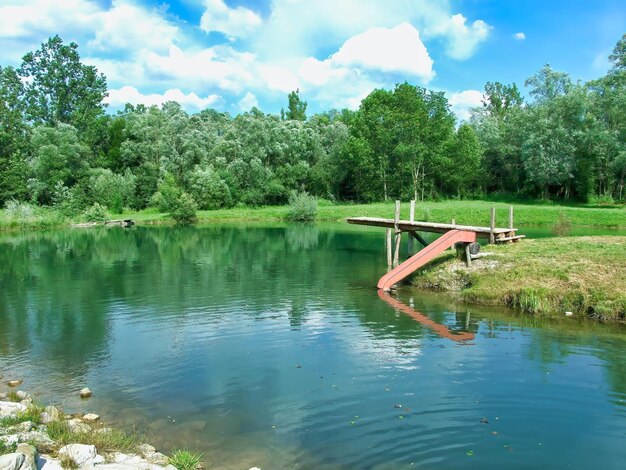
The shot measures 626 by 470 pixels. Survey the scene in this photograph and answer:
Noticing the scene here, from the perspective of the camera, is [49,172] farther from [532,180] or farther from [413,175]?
[532,180]

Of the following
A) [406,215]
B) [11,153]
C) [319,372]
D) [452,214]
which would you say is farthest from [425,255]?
[11,153]

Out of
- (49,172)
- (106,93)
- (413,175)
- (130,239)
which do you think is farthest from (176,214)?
(106,93)

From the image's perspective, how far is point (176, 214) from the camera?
69438mm

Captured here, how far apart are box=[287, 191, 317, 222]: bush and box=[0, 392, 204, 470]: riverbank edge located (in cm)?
5962

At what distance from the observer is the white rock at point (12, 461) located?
6.93 metres

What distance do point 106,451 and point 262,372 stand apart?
5.74 m

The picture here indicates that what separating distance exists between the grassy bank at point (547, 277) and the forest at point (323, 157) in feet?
164

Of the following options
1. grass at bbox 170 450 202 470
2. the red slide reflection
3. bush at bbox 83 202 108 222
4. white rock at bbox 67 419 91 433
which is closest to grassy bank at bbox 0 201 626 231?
bush at bbox 83 202 108 222

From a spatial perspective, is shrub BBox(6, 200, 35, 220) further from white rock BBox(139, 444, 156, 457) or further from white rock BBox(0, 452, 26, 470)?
white rock BBox(0, 452, 26, 470)

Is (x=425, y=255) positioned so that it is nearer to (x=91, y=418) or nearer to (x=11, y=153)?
(x=91, y=418)

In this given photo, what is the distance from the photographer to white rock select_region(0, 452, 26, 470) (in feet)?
22.7

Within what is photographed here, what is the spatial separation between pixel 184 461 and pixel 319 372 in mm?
5944

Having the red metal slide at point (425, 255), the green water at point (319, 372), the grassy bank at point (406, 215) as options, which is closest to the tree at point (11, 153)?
the grassy bank at point (406, 215)

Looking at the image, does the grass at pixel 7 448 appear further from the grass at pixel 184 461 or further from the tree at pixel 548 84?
the tree at pixel 548 84
